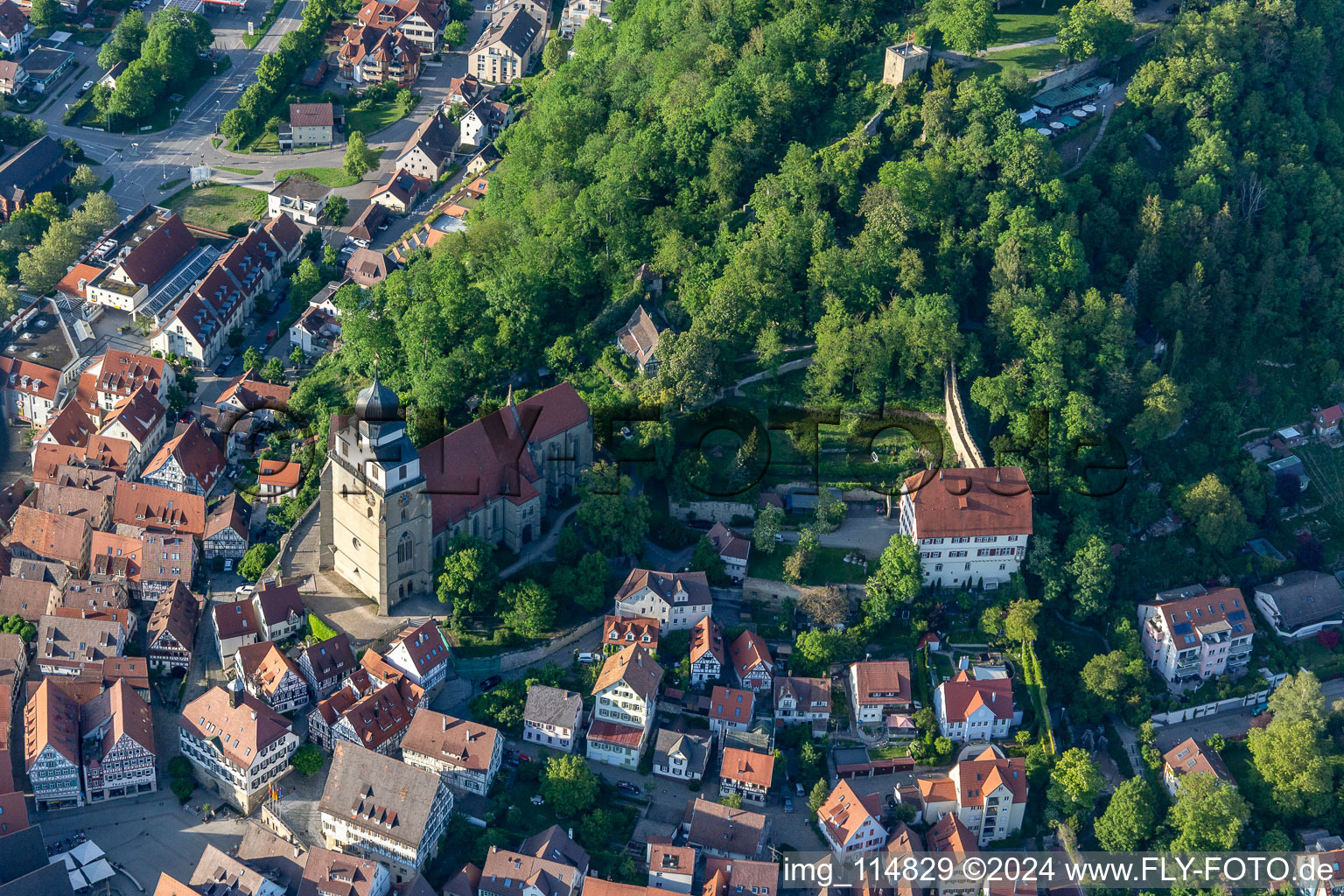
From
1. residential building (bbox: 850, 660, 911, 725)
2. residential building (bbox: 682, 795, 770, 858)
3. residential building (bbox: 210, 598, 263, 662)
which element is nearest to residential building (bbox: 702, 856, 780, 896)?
residential building (bbox: 682, 795, 770, 858)

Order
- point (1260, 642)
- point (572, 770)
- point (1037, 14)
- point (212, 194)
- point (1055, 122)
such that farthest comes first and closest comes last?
1. point (212, 194)
2. point (1037, 14)
3. point (1055, 122)
4. point (1260, 642)
5. point (572, 770)

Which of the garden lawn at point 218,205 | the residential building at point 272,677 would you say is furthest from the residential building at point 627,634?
the garden lawn at point 218,205

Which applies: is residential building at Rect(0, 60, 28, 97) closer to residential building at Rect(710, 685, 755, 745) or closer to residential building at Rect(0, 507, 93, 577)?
residential building at Rect(0, 507, 93, 577)

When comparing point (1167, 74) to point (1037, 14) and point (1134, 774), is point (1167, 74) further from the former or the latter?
point (1134, 774)

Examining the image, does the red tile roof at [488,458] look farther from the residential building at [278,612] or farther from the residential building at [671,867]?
the residential building at [671,867]

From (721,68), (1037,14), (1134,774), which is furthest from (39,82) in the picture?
(1134,774)

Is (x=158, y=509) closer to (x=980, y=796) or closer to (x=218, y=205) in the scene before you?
(x=218, y=205)
